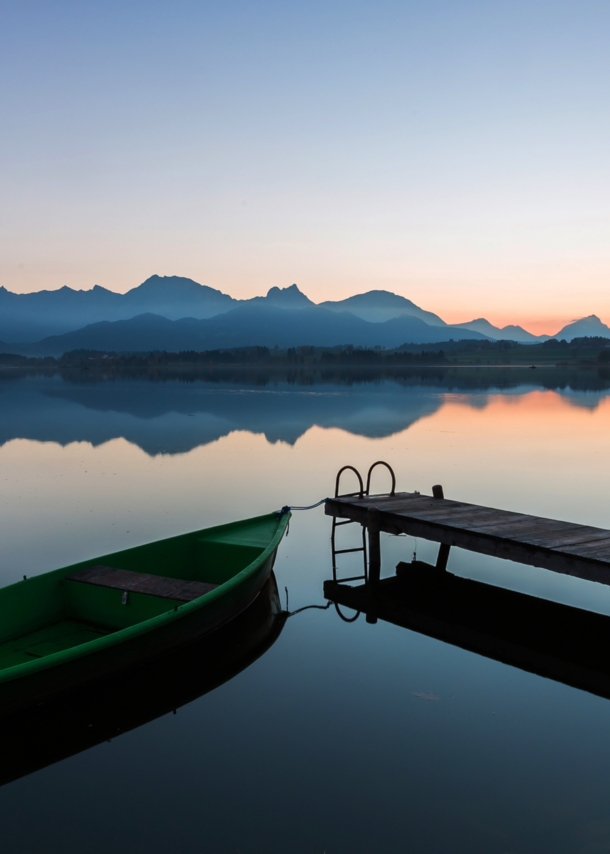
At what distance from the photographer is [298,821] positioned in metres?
6.82

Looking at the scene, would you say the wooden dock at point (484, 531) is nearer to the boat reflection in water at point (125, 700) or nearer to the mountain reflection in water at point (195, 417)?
the boat reflection in water at point (125, 700)

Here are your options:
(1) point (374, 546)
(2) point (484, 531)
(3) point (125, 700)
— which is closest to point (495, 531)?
(2) point (484, 531)

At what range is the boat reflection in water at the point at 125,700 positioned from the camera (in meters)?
8.10

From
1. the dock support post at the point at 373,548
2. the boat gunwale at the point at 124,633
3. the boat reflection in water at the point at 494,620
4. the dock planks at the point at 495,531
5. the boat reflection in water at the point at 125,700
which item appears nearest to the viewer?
the boat gunwale at the point at 124,633

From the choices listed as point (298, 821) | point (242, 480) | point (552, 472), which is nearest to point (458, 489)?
point (552, 472)

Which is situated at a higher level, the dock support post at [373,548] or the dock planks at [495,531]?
the dock planks at [495,531]

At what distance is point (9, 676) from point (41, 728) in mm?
1434

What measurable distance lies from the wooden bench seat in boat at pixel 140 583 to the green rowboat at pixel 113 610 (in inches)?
0.6

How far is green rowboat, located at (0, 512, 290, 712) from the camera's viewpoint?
8.11m

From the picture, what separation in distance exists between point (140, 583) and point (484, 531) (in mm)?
6107

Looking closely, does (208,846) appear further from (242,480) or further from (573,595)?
(242,480)

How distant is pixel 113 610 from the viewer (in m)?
10.6

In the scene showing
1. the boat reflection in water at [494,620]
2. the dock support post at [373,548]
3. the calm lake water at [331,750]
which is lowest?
the boat reflection in water at [494,620]

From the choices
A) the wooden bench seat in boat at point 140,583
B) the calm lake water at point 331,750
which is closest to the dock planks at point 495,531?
the calm lake water at point 331,750
